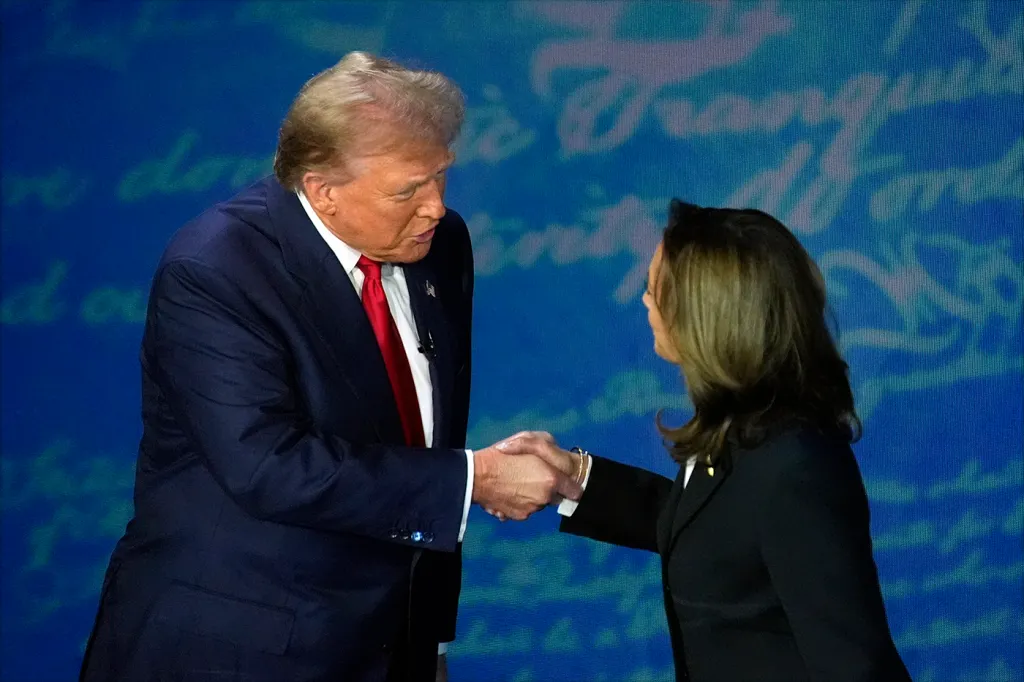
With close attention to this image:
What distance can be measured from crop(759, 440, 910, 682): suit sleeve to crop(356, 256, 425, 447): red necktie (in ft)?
2.52

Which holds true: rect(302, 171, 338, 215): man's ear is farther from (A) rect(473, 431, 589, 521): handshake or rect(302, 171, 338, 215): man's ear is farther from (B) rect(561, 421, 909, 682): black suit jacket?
(B) rect(561, 421, 909, 682): black suit jacket

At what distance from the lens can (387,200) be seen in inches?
93.6

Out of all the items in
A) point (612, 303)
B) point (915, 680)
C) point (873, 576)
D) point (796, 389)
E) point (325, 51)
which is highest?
point (325, 51)

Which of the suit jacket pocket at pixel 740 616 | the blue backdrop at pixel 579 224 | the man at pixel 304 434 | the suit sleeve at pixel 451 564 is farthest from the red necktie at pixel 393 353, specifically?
the blue backdrop at pixel 579 224

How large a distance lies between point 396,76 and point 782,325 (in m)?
0.84

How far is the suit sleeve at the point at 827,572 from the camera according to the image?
5.94 ft

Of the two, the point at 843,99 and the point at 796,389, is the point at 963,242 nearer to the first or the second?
the point at 843,99

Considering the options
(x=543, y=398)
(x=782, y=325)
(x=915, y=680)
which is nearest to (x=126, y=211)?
(x=543, y=398)

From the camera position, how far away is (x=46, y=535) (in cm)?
376

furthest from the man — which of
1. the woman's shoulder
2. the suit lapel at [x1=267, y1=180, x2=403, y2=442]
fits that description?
the woman's shoulder

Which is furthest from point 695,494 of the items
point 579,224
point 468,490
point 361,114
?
point 579,224

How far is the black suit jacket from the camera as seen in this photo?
1814 mm

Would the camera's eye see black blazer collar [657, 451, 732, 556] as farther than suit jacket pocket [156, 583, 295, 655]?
No

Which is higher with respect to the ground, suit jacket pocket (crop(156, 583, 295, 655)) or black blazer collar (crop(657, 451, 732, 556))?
black blazer collar (crop(657, 451, 732, 556))
